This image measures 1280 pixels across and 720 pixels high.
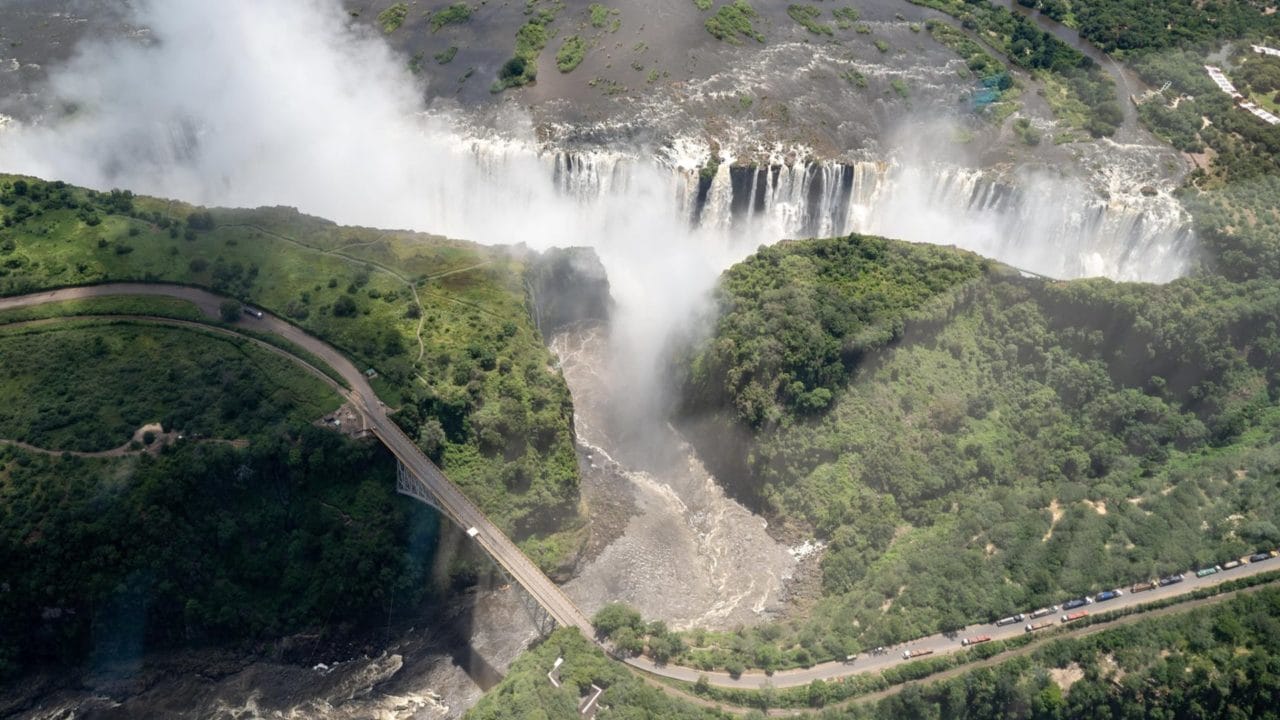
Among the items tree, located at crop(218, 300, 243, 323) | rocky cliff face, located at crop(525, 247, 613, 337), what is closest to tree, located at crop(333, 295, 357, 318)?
tree, located at crop(218, 300, 243, 323)

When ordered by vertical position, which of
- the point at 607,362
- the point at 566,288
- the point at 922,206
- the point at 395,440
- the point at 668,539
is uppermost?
the point at 922,206

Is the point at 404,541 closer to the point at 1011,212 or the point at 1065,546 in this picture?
the point at 1065,546

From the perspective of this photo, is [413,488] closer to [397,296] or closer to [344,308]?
[344,308]

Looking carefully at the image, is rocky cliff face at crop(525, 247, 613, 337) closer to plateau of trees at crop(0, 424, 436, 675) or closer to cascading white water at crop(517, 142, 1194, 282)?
cascading white water at crop(517, 142, 1194, 282)

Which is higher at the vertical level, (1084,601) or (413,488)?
(413,488)

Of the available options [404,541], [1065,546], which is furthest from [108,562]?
[1065,546]

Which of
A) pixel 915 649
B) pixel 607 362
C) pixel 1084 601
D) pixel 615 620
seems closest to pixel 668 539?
pixel 615 620

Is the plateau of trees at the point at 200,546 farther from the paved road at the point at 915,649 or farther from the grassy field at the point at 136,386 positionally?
the paved road at the point at 915,649
